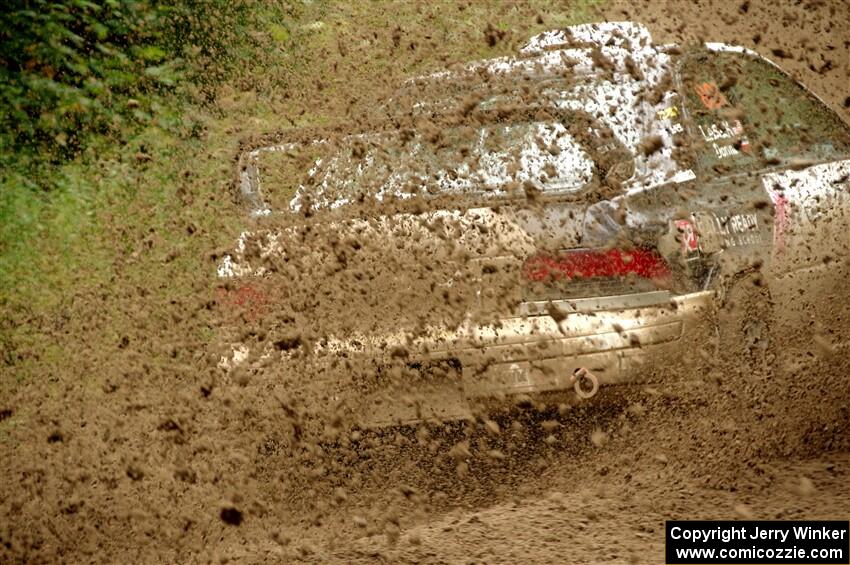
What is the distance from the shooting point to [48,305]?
235 inches

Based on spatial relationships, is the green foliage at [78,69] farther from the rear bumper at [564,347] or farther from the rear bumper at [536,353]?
the rear bumper at [564,347]

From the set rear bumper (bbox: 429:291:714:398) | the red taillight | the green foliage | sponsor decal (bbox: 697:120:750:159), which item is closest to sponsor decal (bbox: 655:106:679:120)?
sponsor decal (bbox: 697:120:750:159)

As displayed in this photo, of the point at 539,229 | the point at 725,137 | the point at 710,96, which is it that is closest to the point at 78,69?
the point at 539,229

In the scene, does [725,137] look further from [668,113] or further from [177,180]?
[177,180]

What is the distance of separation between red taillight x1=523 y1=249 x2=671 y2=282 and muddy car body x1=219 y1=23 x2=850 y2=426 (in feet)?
0.03

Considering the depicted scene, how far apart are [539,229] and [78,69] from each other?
537 cm

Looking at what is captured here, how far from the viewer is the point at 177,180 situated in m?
6.95

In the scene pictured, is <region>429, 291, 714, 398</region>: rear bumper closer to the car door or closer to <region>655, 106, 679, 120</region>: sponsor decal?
the car door

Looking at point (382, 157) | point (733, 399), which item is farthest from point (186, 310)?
point (733, 399)

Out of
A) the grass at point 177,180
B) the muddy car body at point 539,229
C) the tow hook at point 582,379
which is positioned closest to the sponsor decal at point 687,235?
the muddy car body at point 539,229

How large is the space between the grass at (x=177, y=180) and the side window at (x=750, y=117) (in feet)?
9.33

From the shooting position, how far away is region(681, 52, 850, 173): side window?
4.08 m

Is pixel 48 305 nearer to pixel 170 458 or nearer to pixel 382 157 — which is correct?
pixel 170 458

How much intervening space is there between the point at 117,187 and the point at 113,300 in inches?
62.9
